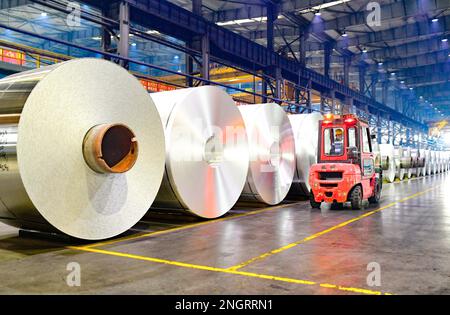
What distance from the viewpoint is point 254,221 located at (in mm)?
6953

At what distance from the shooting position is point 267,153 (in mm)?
8562

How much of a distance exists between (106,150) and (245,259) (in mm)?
2227

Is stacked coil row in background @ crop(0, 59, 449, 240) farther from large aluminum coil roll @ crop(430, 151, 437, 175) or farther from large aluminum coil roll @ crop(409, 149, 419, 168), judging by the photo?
large aluminum coil roll @ crop(430, 151, 437, 175)

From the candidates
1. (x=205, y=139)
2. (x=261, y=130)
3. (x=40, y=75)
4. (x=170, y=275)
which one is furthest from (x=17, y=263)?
(x=261, y=130)

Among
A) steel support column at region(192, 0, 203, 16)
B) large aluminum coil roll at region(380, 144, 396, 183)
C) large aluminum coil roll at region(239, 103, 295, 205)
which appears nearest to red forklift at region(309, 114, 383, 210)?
large aluminum coil roll at region(239, 103, 295, 205)

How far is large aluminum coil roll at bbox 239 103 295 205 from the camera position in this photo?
8.28m

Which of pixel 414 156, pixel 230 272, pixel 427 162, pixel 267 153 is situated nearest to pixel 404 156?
pixel 414 156

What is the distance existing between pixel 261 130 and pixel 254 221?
2.30 meters

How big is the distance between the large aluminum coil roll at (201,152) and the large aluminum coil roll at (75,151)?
2.17ft

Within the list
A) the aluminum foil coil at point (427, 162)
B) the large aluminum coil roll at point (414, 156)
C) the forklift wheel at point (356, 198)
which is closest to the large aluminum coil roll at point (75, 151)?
the forklift wheel at point (356, 198)

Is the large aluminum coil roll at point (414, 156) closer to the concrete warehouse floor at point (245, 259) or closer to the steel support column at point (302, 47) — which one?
the steel support column at point (302, 47)

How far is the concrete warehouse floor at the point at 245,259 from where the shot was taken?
3363 mm

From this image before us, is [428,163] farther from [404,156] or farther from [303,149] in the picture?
[303,149]
